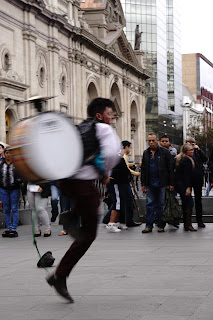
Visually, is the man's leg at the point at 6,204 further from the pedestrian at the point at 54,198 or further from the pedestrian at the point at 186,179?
the pedestrian at the point at 186,179

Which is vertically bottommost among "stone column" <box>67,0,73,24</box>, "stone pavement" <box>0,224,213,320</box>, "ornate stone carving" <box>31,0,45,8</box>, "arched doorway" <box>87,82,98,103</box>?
"stone pavement" <box>0,224,213,320</box>

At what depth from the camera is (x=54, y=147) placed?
5629 mm

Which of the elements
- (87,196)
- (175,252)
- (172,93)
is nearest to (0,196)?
(175,252)

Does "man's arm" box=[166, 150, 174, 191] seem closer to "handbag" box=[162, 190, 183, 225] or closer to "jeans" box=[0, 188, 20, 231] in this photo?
"handbag" box=[162, 190, 183, 225]

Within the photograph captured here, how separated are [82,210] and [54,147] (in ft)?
2.35

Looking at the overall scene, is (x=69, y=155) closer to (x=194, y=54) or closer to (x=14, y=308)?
(x=14, y=308)

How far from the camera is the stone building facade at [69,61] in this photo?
36312mm

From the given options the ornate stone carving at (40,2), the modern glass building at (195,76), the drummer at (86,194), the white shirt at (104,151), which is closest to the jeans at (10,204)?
the drummer at (86,194)

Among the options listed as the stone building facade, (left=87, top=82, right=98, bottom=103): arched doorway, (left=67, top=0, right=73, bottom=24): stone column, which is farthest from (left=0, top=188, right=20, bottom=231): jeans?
(left=87, top=82, right=98, bottom=103): arched doorway

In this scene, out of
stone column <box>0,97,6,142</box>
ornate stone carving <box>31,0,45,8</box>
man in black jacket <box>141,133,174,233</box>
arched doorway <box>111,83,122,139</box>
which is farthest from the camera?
arched doorway <box>111,83,122,139</box>

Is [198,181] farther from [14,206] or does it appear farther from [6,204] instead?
[6,204]

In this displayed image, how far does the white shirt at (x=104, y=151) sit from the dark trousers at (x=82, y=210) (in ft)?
0.23

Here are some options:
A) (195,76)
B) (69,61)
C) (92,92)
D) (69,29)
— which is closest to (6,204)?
(69,29)

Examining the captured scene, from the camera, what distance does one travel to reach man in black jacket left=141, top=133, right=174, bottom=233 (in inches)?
510
